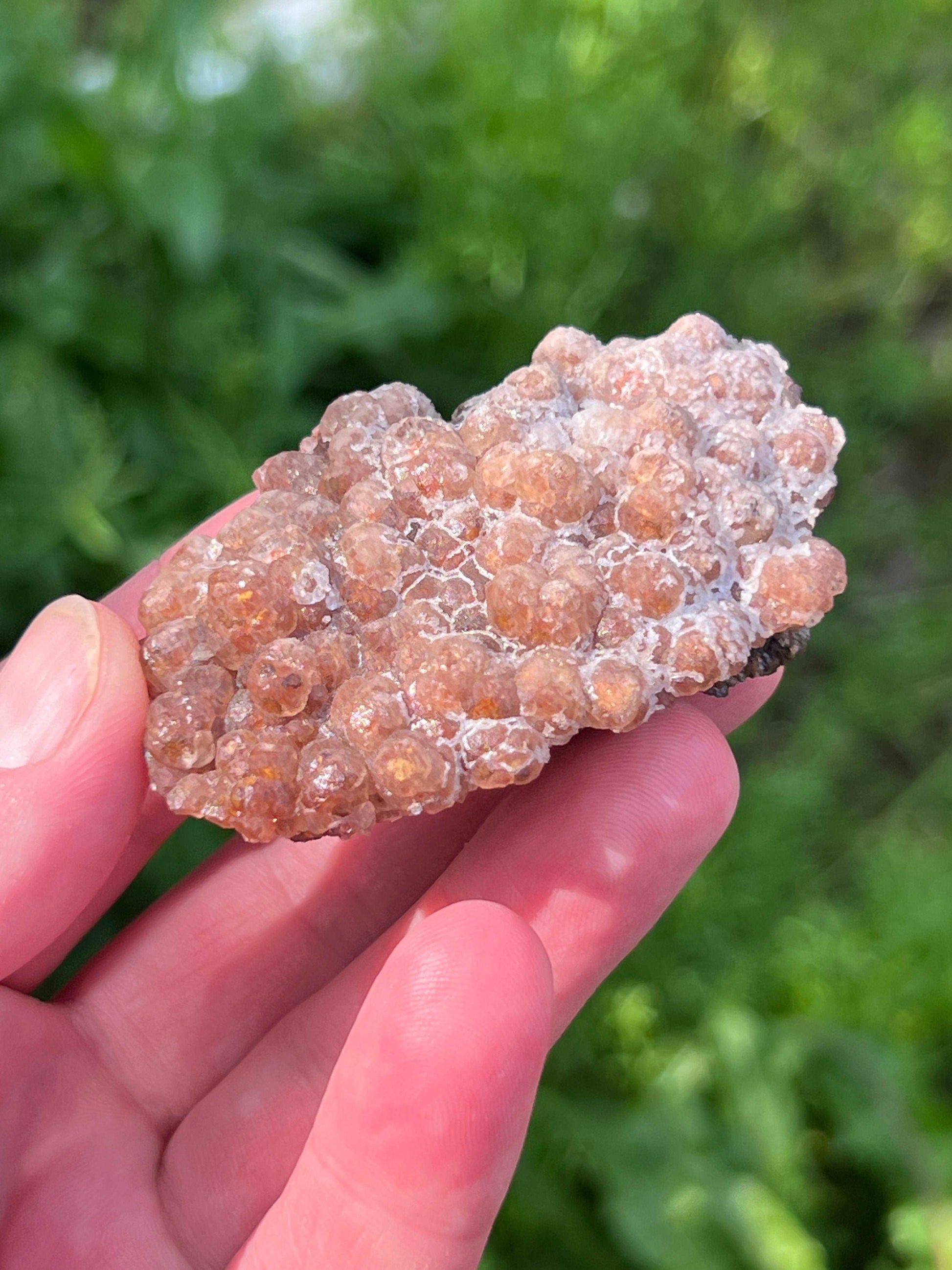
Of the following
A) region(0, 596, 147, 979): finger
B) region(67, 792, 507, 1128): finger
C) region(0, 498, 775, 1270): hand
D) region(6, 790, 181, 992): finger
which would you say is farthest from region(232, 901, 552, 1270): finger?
region(6, 790, 181, 992): finger

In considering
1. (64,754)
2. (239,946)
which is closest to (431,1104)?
(64,754)

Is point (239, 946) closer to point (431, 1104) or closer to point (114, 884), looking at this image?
point (114, 884)

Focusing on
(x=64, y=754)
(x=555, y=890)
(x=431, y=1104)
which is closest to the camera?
(x=431, y=1104)

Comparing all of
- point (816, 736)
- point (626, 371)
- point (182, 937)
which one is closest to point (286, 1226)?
point (182, 937)

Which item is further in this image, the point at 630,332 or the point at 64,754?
the point at 630,332

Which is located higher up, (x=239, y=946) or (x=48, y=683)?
(x=48, y=683)

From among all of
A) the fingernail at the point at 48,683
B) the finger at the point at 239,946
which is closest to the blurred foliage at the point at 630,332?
the finger at the point at 239,946

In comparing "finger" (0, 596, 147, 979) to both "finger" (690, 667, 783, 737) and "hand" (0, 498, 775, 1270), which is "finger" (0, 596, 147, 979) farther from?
"finger" (690, 667, 783, 737)
